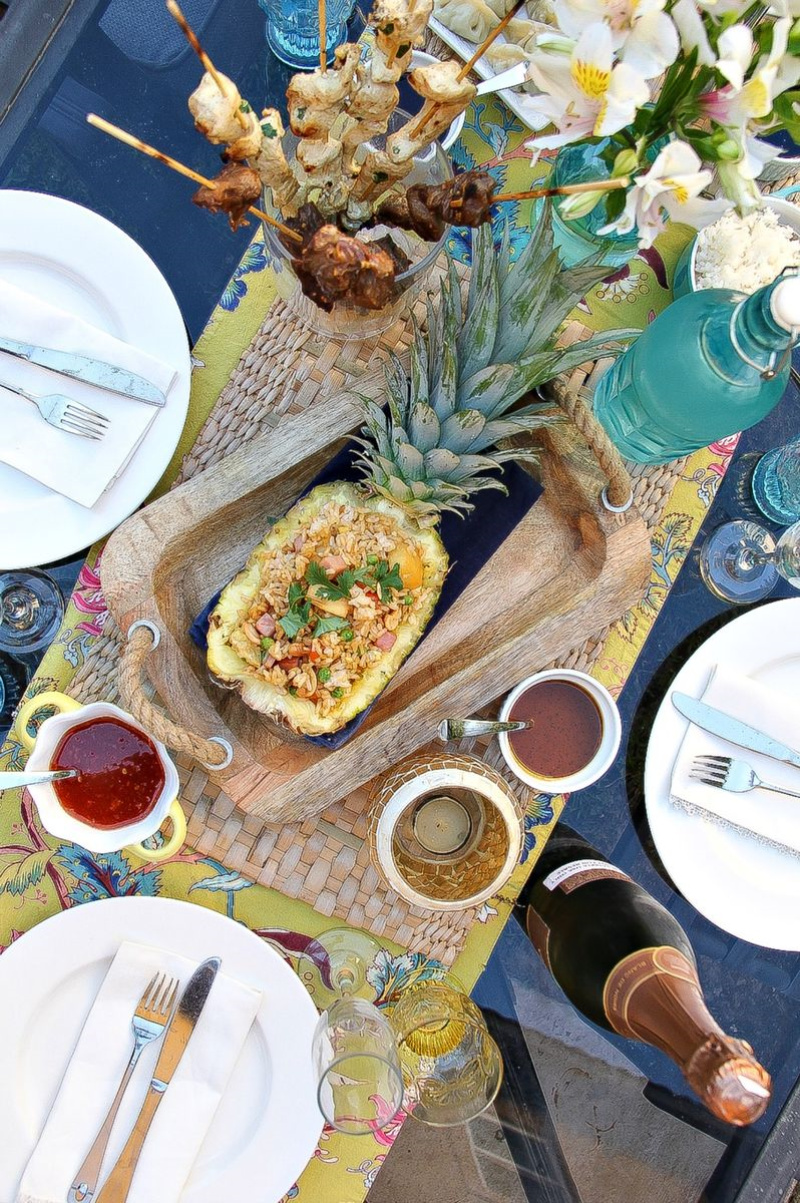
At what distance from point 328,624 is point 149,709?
305 mm

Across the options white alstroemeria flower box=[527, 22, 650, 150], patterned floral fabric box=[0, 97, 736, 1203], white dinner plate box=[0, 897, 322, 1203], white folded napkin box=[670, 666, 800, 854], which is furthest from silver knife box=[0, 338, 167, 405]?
white folded napkin box=[670, 666, 800, 854]

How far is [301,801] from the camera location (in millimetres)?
1406

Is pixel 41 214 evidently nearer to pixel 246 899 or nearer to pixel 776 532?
pixel 246 899

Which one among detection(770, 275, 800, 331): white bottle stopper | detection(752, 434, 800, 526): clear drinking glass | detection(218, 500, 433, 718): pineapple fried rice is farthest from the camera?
detection(752, 434, 800, 526): clear drinking glass

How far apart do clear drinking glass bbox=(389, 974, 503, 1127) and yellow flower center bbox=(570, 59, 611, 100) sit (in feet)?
4.63

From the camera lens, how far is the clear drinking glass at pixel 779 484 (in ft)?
5.24

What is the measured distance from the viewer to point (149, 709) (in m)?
1.23

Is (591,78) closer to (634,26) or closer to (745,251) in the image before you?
(634,26)

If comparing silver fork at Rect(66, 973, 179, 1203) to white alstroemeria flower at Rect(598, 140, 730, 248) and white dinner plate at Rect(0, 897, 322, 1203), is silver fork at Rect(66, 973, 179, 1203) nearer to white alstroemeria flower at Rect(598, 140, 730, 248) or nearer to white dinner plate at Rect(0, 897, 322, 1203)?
white dinner plate at Rect(0, 897, 322, 1203)

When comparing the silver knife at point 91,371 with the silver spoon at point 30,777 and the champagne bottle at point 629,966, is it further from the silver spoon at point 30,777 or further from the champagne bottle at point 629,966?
the champagne bottle at point 629,966

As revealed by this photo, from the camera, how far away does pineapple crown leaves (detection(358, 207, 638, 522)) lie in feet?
3.76

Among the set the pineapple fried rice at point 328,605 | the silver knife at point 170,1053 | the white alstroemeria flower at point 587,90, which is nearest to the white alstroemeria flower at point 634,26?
the white alstroemeria flower at point 587,90

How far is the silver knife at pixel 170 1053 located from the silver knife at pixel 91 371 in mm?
995

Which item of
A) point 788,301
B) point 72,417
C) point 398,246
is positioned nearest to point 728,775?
point 788,301
